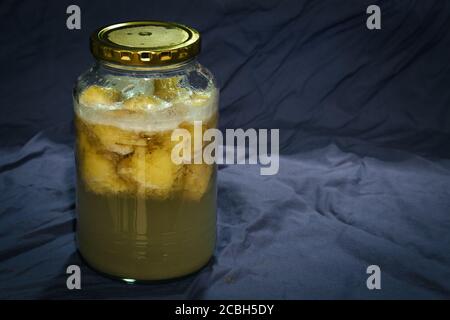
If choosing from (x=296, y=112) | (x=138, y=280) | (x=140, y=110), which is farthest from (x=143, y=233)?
(x=296, y=112)

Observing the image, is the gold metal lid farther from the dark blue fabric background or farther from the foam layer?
the dark blue fabric background

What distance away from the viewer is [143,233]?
1.37m

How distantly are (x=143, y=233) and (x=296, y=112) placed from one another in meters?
0.68

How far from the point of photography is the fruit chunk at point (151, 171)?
1312 mm

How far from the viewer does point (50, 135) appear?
6.28 ft

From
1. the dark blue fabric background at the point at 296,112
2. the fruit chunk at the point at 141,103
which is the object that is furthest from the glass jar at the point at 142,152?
the dark blue fabric background at the point at 296,112

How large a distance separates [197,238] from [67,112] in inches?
25.6

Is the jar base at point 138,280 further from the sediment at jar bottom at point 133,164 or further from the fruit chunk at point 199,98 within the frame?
the fruit chunk at point 199,98

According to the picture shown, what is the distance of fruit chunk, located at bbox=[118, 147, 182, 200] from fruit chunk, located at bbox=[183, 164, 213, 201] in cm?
2

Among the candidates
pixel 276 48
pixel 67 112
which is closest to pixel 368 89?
pixel 276 48

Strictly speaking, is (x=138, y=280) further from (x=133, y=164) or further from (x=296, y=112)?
(x=296, y=112)

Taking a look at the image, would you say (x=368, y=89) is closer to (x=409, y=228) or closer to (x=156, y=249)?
(x=409, y=228)

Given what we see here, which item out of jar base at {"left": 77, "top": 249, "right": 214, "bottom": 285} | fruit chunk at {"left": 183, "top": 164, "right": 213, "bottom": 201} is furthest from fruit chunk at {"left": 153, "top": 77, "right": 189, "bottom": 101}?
jar base at {"left": 77, "top": 249, "right": 214, "bottom": 285}

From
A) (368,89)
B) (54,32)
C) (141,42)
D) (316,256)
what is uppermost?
(141,42)
